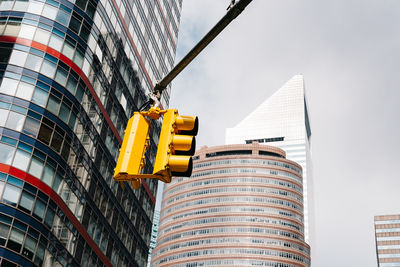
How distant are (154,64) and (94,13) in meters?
18.1

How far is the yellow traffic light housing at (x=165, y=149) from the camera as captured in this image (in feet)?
24.5

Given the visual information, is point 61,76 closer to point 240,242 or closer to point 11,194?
point 11,194

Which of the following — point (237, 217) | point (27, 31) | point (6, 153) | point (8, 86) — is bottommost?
point (6, 153)

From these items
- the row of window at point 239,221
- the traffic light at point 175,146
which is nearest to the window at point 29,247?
the traffic light at point 175,146

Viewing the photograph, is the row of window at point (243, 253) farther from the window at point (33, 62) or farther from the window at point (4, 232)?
the window at point (4, 232)

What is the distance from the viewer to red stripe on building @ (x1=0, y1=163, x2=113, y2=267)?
37562 millimetres

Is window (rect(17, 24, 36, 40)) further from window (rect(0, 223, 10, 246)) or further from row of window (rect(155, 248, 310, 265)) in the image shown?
Answer: row of window (rect(155, 248, 310, 265))

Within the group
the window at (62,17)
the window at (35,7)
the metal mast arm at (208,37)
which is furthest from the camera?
the window at (62,17)

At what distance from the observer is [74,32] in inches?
1841

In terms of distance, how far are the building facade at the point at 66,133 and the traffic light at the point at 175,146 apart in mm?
30663

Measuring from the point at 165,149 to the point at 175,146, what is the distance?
0.16m

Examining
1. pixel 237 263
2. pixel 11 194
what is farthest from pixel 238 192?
pixel 11 194

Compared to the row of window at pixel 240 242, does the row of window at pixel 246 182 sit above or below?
above

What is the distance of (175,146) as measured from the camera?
300 inches
